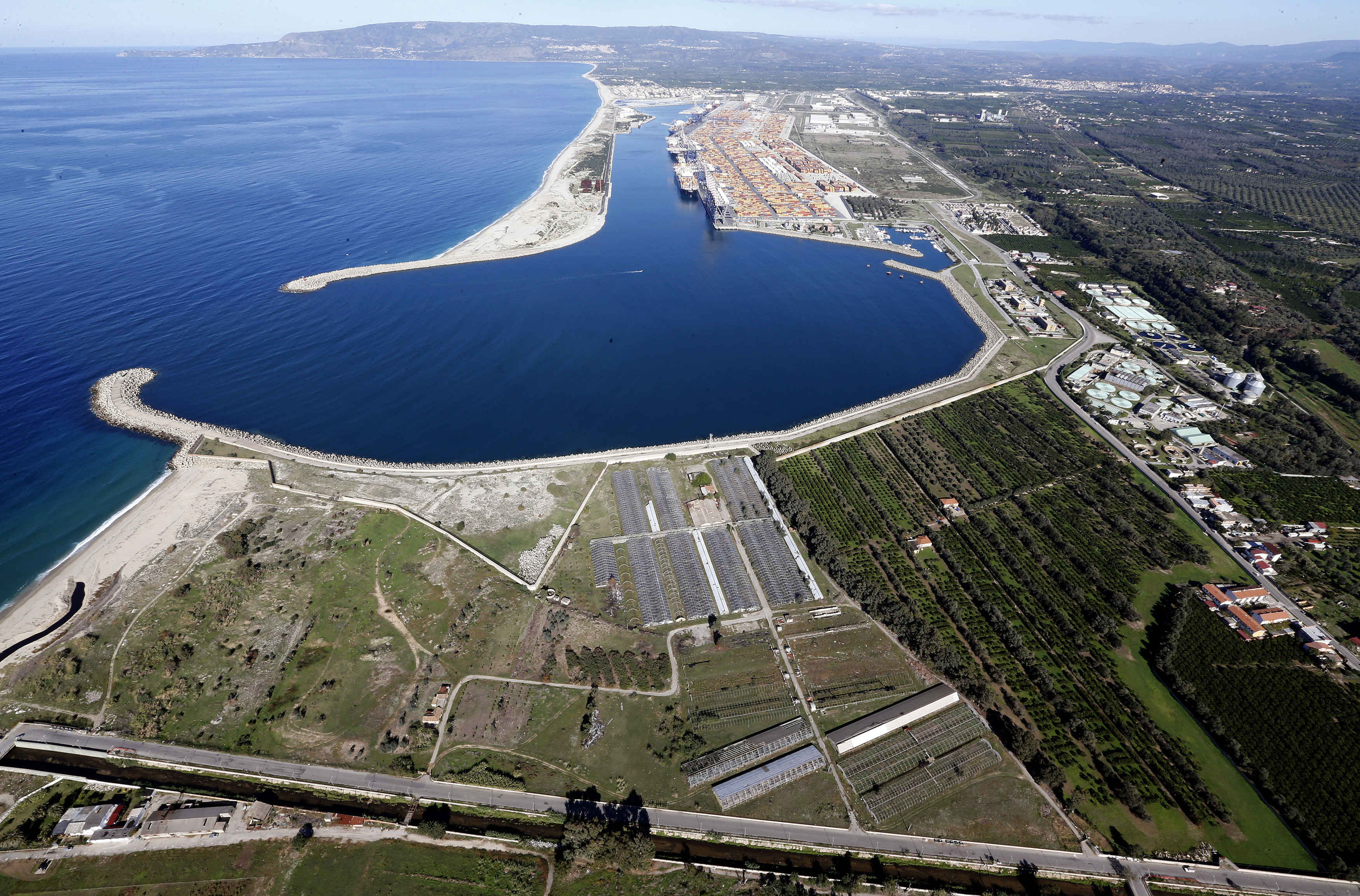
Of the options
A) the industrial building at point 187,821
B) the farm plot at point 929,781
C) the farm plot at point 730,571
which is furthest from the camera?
the farm plot at point 730,571

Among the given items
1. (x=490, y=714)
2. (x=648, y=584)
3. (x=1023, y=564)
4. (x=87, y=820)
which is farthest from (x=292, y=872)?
(x=1023, y=564)

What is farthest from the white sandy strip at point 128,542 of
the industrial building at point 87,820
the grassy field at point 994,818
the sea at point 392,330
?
the grassy field at point 994,818

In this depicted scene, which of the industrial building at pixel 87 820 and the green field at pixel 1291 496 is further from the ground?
the green field at pixel 1291 496

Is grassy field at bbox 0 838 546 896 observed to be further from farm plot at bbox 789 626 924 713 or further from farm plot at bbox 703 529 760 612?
farm plot at bbox 703 529 760 612

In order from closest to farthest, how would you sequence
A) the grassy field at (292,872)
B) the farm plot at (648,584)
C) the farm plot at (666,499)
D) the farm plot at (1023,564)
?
the grassy field at (292,872) < the farm plot at (1023,564) < the farm plot at (648,584) < the farm plot at (666,499)

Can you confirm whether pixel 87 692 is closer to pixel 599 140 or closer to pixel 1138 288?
pixel 1138 288

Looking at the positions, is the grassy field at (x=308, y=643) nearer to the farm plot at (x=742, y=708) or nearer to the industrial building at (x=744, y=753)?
the farm plot at (x=742, y=708)

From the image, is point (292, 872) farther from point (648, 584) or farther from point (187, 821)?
point (648, 584)
